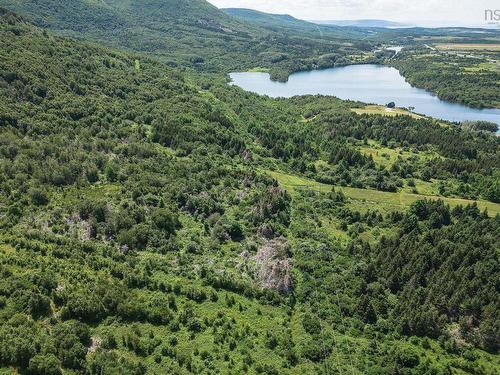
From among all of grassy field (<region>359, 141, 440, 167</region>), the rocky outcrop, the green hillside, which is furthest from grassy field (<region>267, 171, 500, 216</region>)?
the rocky outcrop

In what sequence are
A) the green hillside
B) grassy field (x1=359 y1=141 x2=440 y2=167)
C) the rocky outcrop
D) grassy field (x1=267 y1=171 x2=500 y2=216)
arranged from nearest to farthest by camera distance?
the green hillside → the rocky outcrop → grassy field (x1=267 y1=171 x2=500 y2=216) → grassy field (x1=359 y1=141 x2=440 y2=167)

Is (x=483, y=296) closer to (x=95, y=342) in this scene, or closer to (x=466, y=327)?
(x=466, y=327)

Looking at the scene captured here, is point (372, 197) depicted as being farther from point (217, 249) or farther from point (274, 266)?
point (217, 249)

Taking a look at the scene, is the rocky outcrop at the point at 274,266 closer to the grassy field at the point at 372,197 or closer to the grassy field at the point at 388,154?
the grassy field at the point at 372,197

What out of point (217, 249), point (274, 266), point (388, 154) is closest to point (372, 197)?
point (388, 154)

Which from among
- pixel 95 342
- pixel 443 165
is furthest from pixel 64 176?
pixel 443 165

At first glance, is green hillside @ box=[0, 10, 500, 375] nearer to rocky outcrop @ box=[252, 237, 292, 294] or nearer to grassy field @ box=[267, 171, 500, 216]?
rocky outcrop @ box=[252, 237, 292, 294]

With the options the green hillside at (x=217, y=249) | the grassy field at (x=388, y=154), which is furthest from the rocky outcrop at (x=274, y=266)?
the grassy field at (x=388, y=154)
